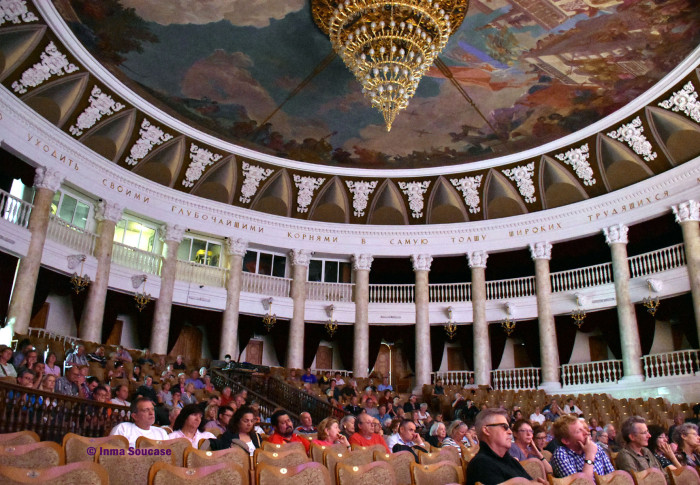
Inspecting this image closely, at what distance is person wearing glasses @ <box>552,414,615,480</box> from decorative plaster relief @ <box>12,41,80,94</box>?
1344 centimetres

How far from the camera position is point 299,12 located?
13539mm

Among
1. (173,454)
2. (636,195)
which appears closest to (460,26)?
(636,195)

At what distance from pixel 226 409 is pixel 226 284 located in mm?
12117

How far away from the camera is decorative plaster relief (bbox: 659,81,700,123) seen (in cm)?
1468

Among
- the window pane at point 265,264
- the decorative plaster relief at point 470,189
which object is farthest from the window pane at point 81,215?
the decorative plaster relief at point 470,189

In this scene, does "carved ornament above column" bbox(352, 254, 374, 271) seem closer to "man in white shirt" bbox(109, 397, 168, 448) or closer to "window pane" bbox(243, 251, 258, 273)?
"window pane" bbox(243, 251, 258, 273)

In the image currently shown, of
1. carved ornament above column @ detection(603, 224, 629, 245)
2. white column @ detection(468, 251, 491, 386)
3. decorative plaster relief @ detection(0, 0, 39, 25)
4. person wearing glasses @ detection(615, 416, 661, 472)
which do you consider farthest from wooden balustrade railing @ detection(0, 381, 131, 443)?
carved ornament above column @ detection(603, 224, 629, 245)

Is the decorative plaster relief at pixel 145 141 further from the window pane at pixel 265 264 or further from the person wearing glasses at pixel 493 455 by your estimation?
the person wearing glasses at pixel 493 455

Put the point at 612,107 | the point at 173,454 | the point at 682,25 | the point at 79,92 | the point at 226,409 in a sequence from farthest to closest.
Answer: the point at 612,107 → the point at 79,92 → the point at 682,25 → the point at 226,409 → the point at 173,454

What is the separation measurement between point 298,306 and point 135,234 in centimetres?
526

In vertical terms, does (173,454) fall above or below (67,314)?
below

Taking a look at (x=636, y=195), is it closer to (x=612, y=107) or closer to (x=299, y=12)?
(x=612, y=107)

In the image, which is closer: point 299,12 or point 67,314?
point 299,12

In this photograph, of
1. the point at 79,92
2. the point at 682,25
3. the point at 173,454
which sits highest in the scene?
the point at 682,25
